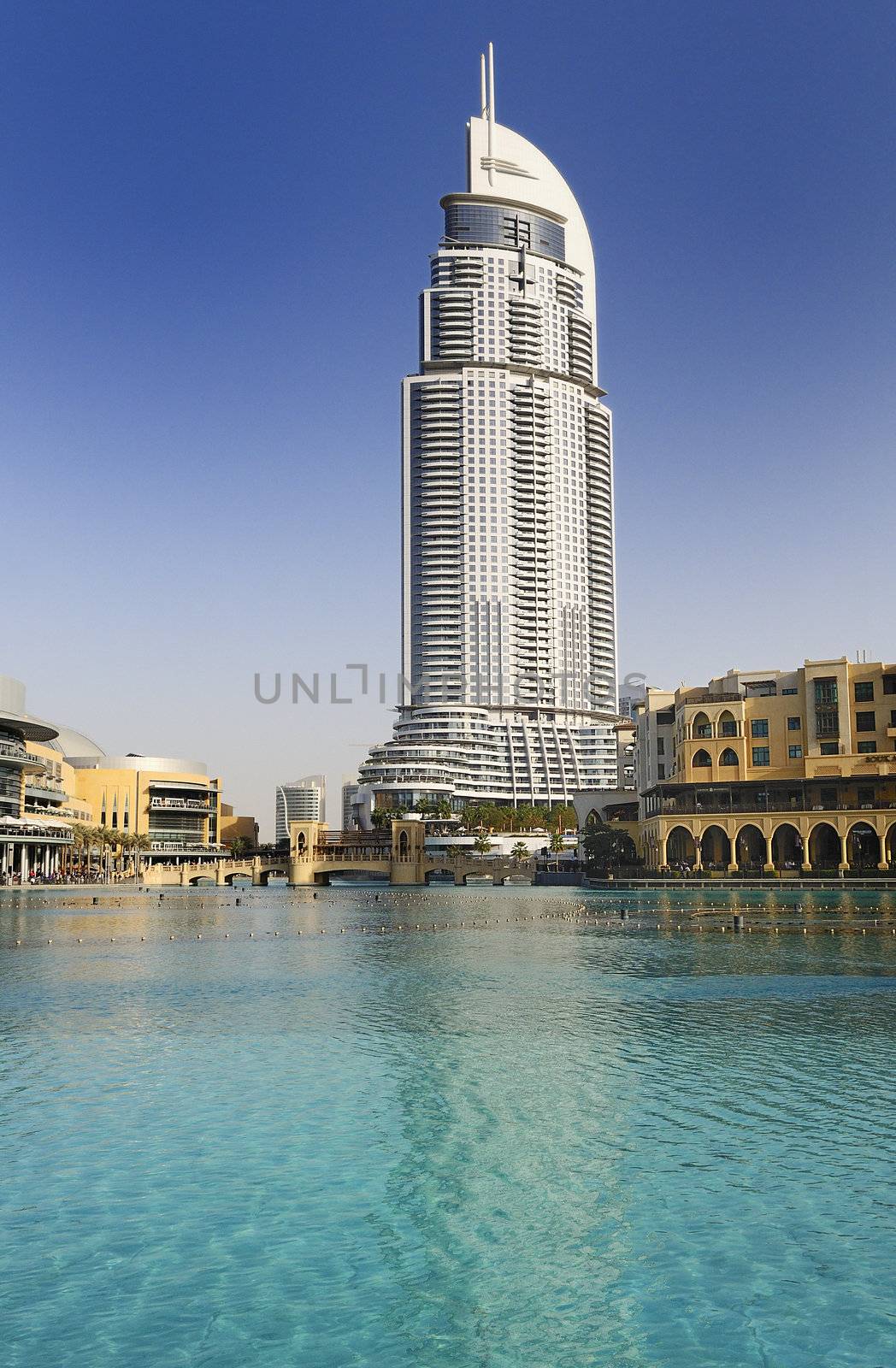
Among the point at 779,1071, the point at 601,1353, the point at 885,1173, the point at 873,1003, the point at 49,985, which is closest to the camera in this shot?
the point at 601,1353

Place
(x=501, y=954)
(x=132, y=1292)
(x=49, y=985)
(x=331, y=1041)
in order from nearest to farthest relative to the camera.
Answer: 1. (x=132, y=1292)
2. (x=331, y=1041)
3. (x=49, y=985)
4. (x=501, y=954)

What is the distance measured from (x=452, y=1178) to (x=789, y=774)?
118m

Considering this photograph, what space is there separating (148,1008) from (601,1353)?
1170 inches

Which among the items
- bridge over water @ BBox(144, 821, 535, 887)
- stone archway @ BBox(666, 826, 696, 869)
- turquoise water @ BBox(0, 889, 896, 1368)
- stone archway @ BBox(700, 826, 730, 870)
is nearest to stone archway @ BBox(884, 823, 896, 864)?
stone archway @ BBox(700, 826, 730, 870)

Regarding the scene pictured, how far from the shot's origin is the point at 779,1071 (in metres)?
27.6

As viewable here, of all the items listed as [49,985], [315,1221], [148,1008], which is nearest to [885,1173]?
[315,1221]

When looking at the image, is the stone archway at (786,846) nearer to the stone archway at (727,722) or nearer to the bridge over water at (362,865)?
the stone archway at (727,722)

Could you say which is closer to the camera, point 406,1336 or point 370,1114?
point 406,1336

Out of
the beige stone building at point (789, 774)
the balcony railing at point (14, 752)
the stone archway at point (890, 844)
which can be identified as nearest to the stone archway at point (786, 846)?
the beige stone building at point (789, 774)

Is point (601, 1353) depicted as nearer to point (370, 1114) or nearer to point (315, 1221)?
point (315, 1221)

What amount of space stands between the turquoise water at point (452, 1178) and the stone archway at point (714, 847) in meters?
93.4

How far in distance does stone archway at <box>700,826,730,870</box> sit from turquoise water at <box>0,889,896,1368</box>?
9340 centimetres

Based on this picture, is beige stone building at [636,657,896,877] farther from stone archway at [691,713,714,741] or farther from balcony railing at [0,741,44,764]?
balcony railing at [0,741,44,764]

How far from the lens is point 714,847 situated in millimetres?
137375
